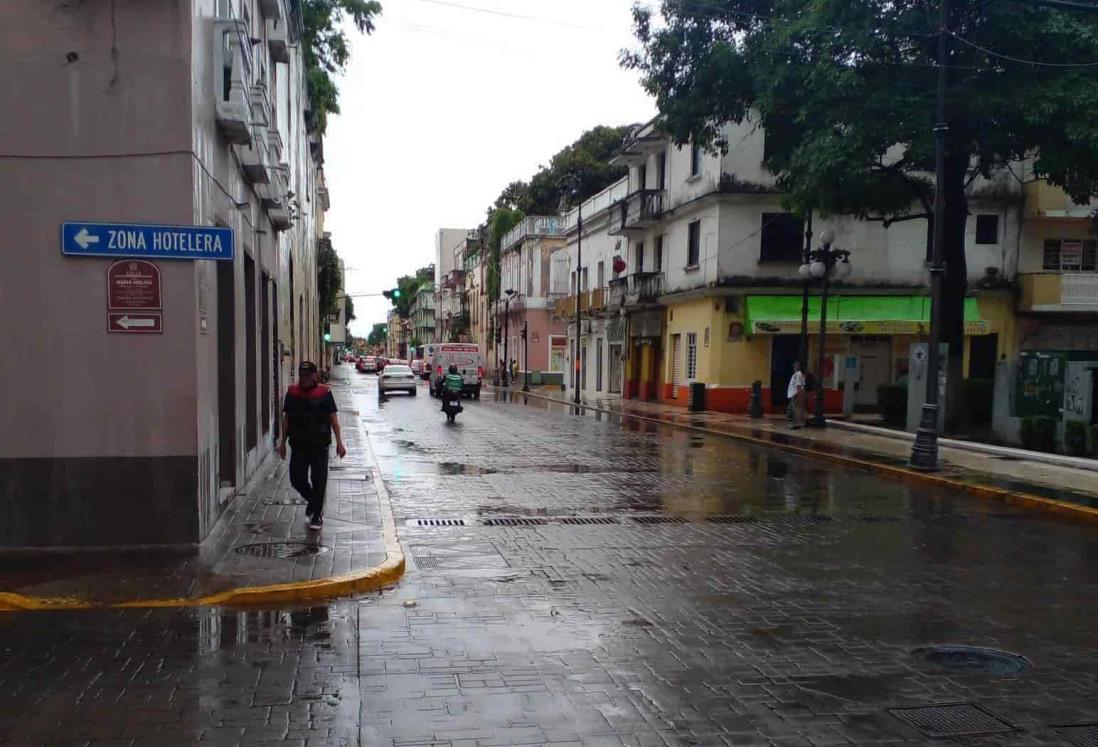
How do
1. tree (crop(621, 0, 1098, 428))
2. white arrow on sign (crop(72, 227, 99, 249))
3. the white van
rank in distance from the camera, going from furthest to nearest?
the white van → tree (crop(621, 0, 1098, 428)) → white arrow on sign (crop(72, 227, 99, 249))

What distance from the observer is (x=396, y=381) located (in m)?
42.7

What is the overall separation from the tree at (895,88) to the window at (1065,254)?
11330mm

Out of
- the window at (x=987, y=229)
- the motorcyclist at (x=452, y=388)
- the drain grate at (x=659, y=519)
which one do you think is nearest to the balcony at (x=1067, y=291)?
the window at (x=987, y=229)

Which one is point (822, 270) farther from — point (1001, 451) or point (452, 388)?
Answer: point (452, 388)

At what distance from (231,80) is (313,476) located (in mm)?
4475

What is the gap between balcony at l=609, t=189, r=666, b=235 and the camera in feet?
113

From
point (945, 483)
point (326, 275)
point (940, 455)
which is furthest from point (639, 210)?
point (945, 483)

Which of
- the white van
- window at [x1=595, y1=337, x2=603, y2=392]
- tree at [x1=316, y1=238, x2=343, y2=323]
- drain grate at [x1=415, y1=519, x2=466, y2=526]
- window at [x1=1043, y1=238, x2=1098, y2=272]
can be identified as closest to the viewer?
drain grate at [x1=415, y1=519, x2=466, y2=526]

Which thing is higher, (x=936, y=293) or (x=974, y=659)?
(x=936, y=293)

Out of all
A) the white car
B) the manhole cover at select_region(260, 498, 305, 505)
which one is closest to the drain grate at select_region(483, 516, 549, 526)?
the manhole cover at select_region(260, 498, 305, 505)

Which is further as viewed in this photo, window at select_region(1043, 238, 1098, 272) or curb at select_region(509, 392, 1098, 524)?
window at select_region(1043, 238, 1098, 272)

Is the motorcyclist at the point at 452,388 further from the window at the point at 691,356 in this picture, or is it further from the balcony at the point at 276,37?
the balcony at the point at 276,37

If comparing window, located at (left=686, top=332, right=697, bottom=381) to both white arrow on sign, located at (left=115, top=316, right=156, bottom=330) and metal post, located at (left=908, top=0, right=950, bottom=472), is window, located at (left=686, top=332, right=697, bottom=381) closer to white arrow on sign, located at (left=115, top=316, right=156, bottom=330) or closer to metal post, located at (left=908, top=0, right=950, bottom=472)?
metal post, located at (left=908, top=0, right=950, bottom=472)

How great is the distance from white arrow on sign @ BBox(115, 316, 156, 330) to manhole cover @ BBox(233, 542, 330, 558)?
88.1 inches
